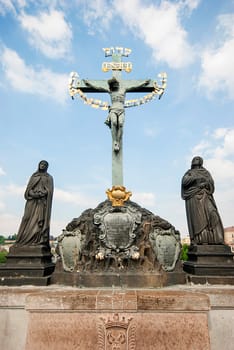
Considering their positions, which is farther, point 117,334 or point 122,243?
point 122,243

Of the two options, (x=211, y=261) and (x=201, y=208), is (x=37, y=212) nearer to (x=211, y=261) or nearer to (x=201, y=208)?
(x=201, y=208)

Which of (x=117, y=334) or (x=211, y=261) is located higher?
(x=211, y=261)

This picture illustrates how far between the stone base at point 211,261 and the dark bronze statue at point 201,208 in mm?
191

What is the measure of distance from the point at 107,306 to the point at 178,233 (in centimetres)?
292

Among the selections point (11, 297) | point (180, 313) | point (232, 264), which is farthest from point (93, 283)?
point (232, 264)

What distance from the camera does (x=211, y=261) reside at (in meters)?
6.27

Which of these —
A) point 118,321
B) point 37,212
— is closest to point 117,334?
point 118,321

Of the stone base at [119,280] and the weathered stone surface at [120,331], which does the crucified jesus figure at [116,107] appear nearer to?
the stone base at [119,280]

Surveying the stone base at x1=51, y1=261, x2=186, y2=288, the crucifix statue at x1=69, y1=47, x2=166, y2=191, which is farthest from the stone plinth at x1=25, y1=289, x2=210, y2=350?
the crucifix statue at x1=69, y1=47, x2=166, y2=191

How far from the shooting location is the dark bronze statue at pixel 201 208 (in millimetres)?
6641

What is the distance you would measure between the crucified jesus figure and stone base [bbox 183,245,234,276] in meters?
3.93

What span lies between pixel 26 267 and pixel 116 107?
17.9ft

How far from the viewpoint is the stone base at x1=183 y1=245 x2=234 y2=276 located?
20.0 feet

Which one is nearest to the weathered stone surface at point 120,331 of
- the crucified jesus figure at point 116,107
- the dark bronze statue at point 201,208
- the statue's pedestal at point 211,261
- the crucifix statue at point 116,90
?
the statue's pedestal at point 211,261
